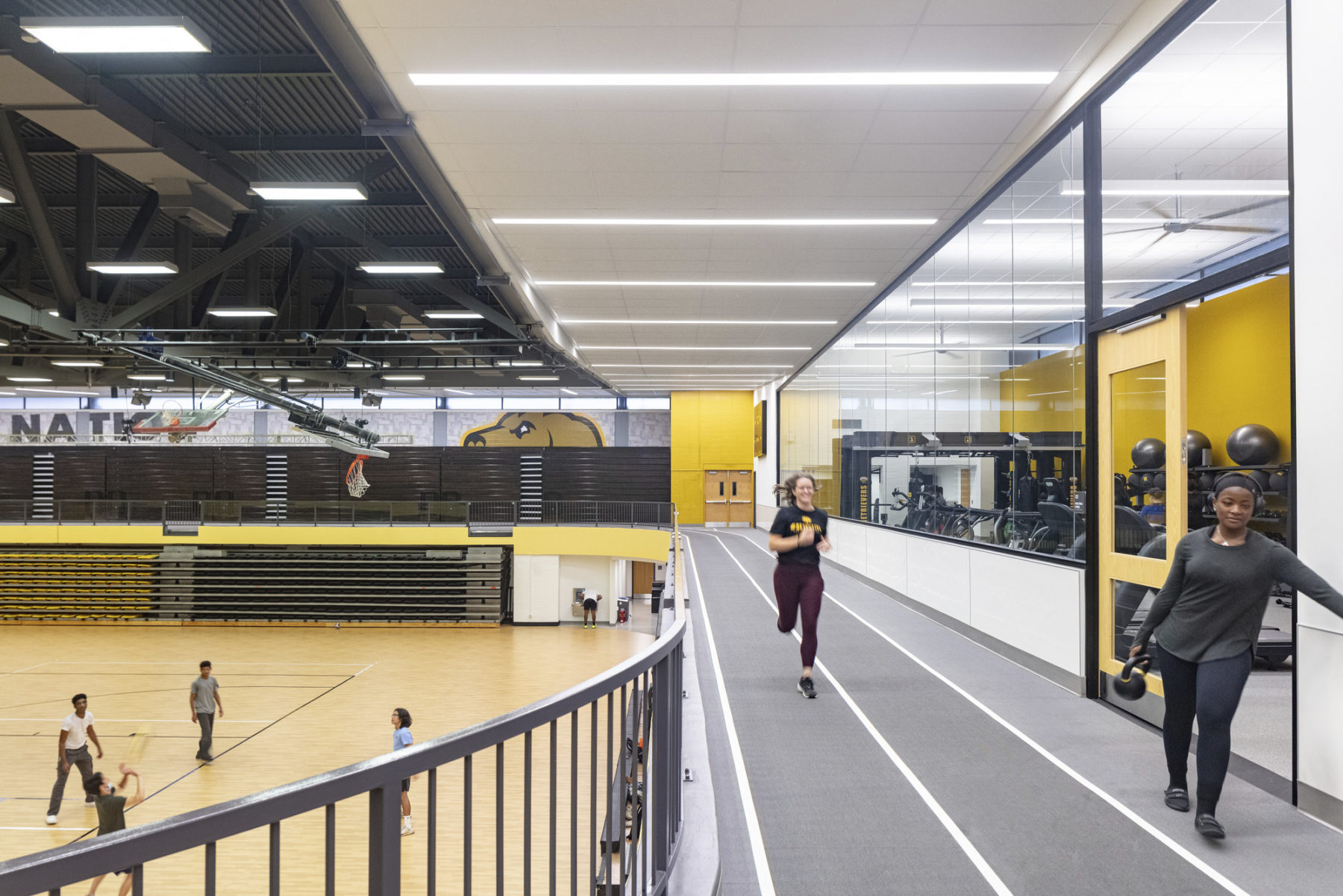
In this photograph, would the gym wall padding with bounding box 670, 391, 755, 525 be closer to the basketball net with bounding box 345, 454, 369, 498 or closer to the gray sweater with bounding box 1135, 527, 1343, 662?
the basketball net with bounding box 345, 454, 369, 498

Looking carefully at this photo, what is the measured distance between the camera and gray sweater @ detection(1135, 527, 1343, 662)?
303 centimetres

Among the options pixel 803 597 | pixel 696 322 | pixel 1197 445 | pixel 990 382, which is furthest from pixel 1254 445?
pixel 696 322

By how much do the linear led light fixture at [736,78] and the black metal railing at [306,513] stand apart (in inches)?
741

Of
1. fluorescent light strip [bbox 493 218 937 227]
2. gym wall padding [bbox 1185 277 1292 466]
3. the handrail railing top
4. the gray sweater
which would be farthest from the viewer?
gym wall padding [bbox 1185 277 1292 466]

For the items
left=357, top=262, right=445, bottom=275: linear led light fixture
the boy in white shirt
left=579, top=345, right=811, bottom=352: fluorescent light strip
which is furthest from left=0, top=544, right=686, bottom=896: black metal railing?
left=579, top=345, right=811, bottom=352: fluorescent light strip

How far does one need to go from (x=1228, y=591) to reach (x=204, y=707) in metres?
13.9

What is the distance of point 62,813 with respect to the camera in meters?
10.6

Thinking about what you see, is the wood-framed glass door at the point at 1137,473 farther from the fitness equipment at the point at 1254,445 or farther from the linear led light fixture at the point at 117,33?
the linear led light fixture at the point at 117,33

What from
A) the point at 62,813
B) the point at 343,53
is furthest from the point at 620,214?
the point at 62,813

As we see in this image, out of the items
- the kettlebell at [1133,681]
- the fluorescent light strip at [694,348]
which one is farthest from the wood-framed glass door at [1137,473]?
the fluorescent light strip at [694,348]

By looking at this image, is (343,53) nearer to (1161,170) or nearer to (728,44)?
(728,44)

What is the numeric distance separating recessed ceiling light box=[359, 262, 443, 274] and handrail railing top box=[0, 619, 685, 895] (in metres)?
8.70

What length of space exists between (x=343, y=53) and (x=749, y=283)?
6.77m

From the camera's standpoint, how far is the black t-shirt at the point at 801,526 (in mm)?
5000
